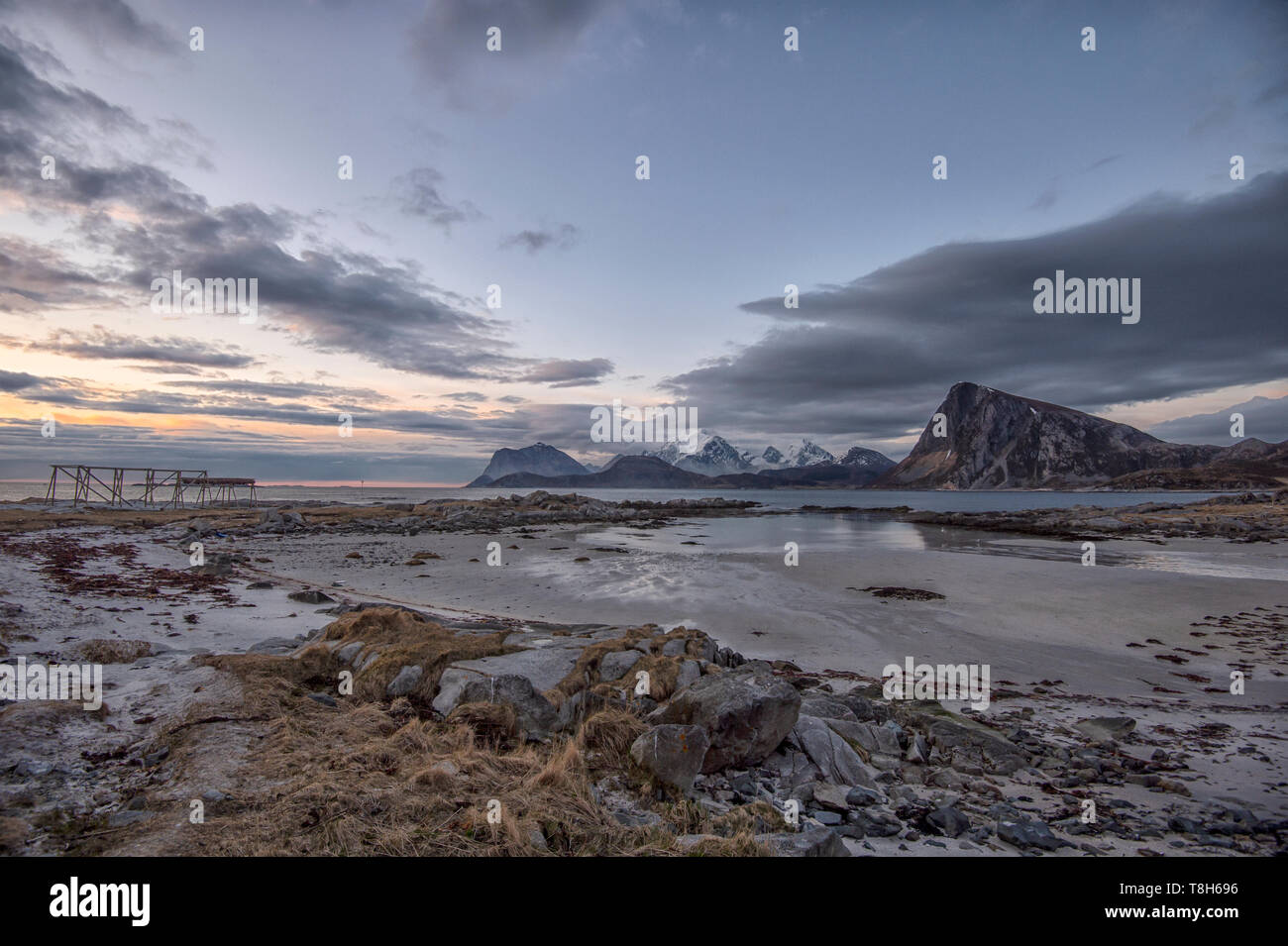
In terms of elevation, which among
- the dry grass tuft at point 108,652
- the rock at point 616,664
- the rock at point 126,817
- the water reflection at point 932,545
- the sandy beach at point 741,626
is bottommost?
the water reflection at point 932,545

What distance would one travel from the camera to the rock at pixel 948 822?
545cm

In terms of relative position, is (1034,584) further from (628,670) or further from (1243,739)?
(628,670)

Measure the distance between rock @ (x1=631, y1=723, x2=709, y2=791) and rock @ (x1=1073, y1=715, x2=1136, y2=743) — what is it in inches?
297

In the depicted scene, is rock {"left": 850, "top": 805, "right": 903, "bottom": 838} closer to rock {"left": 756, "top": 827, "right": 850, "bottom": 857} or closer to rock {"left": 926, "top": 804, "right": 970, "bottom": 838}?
rock {"left": 926, "top": 804, "right": 970, "bottom": 838}

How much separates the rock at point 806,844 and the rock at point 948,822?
4.98 ft

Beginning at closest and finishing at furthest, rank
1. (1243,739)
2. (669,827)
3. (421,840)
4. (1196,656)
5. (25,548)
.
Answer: (421,840), (669,827), (1243,739), (1196,656), (25,548)

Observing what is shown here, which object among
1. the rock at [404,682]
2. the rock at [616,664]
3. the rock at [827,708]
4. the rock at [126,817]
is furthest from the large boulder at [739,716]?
the rock at [126,817]

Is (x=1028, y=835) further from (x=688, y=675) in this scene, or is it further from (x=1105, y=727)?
(x=1105, y=727)

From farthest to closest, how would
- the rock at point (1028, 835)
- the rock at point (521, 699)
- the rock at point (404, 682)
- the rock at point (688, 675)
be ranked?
the rock at point (688, 675) → the rock at point (404, 682) → the rock at point (521, 699) → the rock at point (1028, 835)

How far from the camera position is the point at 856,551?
39.7 m

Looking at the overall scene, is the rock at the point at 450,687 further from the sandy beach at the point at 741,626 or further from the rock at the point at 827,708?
the rock at the point at 827,708
